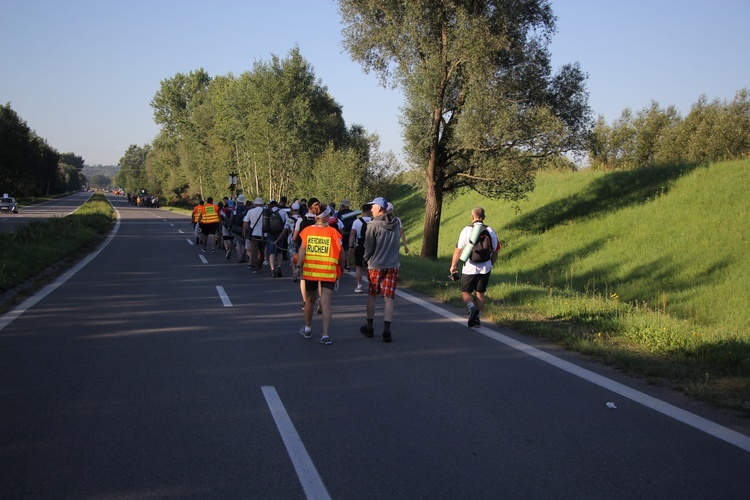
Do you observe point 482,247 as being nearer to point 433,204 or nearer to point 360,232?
point 360,232

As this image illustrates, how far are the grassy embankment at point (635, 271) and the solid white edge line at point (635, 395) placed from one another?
476 millimetres

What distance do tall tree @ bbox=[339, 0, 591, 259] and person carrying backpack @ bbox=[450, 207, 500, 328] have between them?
460 inches

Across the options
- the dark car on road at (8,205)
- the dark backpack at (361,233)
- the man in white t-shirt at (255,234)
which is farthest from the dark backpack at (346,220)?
the dark car on road at (8,205)

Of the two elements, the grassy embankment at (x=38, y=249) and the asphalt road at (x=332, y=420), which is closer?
the asphalt road at (x=332, y=420)

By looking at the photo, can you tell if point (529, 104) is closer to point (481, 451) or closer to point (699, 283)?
point (699, 283)

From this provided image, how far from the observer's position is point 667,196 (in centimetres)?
2448

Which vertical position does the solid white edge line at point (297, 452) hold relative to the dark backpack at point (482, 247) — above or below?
below

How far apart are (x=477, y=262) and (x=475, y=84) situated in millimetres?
12172

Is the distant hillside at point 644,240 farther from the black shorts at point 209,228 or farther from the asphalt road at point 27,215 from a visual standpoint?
the asphalt road at point 27,215

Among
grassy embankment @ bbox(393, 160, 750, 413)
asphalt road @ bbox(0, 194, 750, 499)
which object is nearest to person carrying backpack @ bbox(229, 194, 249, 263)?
grassy embankment @ bbox(393, 160, 750, 413)

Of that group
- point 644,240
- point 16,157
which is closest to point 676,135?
point 644,240

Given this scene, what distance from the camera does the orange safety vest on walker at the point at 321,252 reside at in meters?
8.22

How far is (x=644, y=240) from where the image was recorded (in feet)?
72.1

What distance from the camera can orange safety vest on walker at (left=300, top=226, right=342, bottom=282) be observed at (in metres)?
8.22
